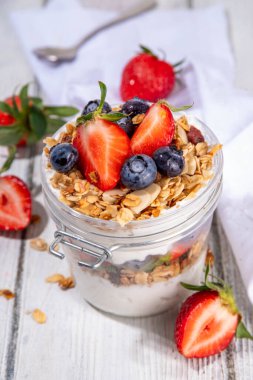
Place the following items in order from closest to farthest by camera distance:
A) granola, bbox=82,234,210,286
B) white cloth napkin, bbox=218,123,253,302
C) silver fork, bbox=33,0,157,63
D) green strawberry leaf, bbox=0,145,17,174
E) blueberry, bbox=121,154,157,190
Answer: blueberry, bbox=121,154,157,190, granola, bbox=82,234,210,286, white cloth napkin, bbox=218,123,253,302, green strawberry leaf, bbox=0,145,17,174, silver fork, bbox=33,0,157,63

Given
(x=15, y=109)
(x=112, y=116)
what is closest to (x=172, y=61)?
(x=15, y=109)

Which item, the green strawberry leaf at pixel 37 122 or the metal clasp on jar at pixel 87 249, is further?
the green strawberry leaf at pixel 37 122

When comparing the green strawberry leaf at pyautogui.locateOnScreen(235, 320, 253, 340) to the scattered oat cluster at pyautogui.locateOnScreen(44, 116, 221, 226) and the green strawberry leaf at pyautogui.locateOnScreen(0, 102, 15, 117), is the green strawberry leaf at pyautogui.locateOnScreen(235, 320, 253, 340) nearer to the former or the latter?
the scattered oat cluster at pyautogui.locateOnScreen(44, 116, 221, 226)

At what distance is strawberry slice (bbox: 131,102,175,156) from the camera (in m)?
0.85

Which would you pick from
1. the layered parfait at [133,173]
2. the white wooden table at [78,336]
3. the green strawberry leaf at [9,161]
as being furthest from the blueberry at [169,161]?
the green strawberry leaf at [9,161]

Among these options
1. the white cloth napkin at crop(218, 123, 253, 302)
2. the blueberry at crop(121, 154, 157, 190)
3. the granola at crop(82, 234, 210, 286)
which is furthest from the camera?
the white cloth napkin at crop(218, 123, 253, 302)

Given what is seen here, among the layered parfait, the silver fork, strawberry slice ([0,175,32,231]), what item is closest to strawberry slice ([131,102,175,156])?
the layered parfait

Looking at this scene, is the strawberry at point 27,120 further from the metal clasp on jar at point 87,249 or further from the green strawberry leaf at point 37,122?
the metal clasp on jar at point 87,249

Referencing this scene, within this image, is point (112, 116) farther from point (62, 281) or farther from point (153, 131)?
point (62, 281)

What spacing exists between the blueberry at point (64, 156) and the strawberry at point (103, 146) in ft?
0.08

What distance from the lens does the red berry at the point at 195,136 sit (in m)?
0.93

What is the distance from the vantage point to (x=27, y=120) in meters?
1.27

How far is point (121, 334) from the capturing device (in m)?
1.02

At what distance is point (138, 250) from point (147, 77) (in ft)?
1.70
